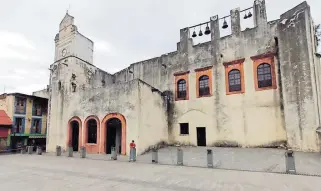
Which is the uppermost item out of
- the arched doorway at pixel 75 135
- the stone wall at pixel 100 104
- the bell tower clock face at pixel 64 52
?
the bell tower clock face at pixel 64 52

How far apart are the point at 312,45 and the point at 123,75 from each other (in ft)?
55.8

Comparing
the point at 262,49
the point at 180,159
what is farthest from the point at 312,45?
the point at 180,159

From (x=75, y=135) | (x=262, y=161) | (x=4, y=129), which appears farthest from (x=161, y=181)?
(x=4, y=129)

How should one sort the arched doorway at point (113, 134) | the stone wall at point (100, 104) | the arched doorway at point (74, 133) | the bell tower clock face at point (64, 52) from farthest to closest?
the bell tower clock face at point (64, 52)
the arched doorway at point (74, 133)
the arched doorway at point (113, 134)
the stone wall at point (100, 104)

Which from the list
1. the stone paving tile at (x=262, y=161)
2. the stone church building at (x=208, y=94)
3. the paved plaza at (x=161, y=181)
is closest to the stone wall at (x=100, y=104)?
the stone church building at (x=208, y=94)

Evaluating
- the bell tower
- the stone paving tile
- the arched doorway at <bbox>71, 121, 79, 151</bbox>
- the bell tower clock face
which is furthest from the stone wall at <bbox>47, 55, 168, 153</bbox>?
the stone paving tile

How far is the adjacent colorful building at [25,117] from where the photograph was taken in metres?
22.5

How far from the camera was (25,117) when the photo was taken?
2384 cm

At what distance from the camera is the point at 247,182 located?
303 inches

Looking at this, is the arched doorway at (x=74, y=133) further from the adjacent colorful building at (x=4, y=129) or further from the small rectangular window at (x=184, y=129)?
the small rectangular window at (x=184, y=129)

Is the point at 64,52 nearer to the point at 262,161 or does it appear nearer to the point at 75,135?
the point at 75,135

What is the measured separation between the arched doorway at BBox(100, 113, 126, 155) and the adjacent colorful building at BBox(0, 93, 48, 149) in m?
11.0

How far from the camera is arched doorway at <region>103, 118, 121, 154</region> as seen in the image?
57.0 ft

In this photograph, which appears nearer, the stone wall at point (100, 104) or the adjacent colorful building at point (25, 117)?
the stone wall at point (100, 104)
